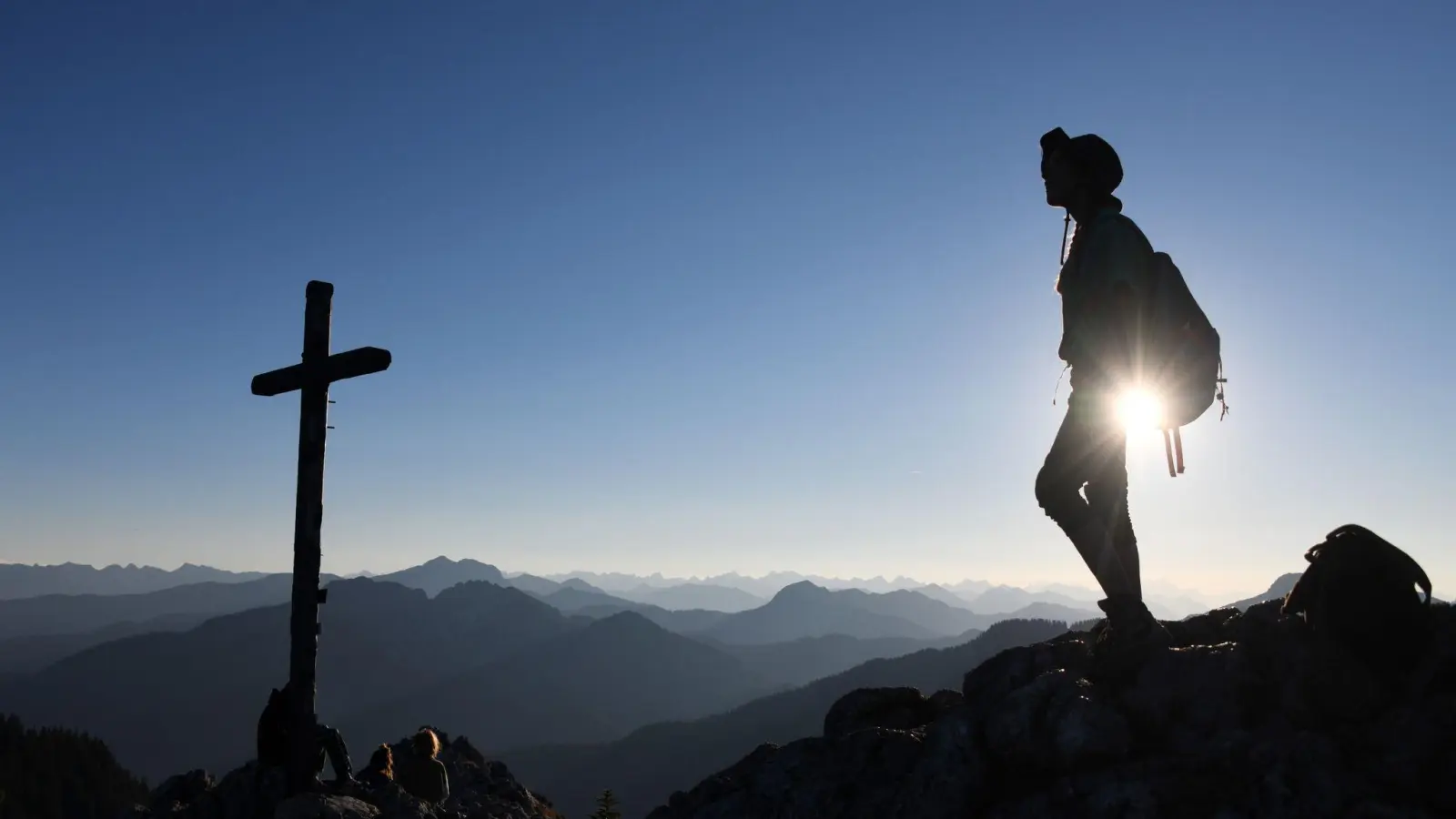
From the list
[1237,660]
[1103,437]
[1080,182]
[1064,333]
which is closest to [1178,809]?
[1237,660]

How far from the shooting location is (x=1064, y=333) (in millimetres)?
6379

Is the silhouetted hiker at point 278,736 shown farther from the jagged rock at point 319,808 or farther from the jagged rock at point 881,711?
the jagged rock at point 881,711

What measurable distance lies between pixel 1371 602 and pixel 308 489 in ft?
38.7

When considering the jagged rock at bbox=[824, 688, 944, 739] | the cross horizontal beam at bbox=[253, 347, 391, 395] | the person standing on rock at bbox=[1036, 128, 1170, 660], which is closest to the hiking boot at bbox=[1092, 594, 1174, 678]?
the person standing on rock at bbox=[1036, 128, 1170, 660]

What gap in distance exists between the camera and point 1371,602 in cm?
486

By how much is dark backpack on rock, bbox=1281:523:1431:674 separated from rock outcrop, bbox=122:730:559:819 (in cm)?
1037

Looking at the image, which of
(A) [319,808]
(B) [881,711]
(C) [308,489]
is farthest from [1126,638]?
(C) [308,489]

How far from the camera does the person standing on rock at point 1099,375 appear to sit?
589 cm

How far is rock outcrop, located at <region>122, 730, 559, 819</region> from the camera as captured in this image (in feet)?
33.1

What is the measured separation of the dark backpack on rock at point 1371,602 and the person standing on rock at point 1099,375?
1307mm

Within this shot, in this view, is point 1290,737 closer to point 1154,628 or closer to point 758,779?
point 1154,628

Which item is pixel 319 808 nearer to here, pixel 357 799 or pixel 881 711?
pixel 357 799

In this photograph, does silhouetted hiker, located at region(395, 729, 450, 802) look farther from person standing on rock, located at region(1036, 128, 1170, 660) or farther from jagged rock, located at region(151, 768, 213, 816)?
person standing on rock, located at region(1036, 128, 1170, 660)

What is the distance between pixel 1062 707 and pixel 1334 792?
162 centimetres
